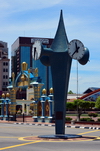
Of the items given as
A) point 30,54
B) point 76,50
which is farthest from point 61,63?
point 30,54

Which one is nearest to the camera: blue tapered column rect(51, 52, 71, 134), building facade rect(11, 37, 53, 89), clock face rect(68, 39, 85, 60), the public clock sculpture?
clock face rect(68, 39, 85, 60)

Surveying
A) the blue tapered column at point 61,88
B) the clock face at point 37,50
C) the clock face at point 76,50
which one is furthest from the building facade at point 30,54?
the clock face at point 76,50

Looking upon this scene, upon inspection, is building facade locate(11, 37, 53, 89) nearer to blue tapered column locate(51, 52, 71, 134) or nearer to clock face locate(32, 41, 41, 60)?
clock face locate(32, 41, 41, 60)

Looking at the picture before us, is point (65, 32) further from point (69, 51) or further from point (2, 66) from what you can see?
point (2, 66)

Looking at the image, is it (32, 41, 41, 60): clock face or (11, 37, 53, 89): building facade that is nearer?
(32, 41, 41, 60): clock face

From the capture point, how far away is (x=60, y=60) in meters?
20.5

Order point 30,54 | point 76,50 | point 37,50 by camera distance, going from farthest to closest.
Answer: point 30,54 < point 37,50 < point 76,50

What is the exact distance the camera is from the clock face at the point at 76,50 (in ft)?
64.5

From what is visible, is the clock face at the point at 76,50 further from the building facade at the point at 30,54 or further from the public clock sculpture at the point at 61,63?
the building facade at the point at 30,54

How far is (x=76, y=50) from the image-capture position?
19719 millimetres

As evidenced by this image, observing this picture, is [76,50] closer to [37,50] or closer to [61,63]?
[61,63]

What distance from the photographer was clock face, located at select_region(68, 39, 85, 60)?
64.5 feet

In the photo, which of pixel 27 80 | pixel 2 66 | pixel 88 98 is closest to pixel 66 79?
pixel 27 80

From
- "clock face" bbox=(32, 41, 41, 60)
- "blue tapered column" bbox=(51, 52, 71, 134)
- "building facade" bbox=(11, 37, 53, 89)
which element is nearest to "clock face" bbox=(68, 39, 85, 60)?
"blue tapered column" bbox=(51, 52, 71, 134)
